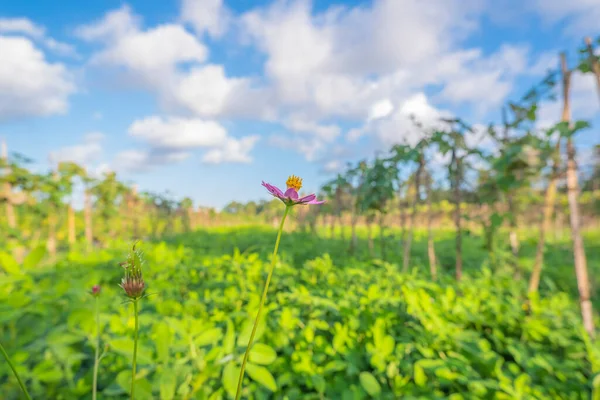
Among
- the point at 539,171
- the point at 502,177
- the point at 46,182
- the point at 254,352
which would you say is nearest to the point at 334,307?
the point at 254,352

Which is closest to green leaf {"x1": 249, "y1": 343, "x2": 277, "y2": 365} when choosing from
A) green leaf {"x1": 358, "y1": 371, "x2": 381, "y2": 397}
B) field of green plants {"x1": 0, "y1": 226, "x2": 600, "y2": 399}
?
field of green plants {"x1": 0, "y1": 226, "x2": 600, "y2": 399}

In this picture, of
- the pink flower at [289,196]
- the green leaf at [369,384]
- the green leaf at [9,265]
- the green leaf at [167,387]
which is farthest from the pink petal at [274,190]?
the green leaf at [9,265]

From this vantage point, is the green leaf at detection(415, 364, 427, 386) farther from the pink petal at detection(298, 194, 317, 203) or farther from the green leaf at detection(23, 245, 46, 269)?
the green leaf at detection(23, 245, 46, 269)

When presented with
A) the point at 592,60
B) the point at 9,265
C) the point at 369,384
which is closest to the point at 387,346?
the point at 369,384

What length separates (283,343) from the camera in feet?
5.54

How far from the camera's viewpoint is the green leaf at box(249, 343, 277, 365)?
2.84ft

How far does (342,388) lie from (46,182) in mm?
7420

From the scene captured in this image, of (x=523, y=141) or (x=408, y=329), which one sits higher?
(x=523, y=141)

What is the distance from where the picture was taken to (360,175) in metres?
5.70

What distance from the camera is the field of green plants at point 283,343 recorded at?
1.07 meters

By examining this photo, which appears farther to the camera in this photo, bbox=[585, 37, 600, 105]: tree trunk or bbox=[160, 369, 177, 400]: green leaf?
bbox=[585, 37, 600, 105]: tree trunk

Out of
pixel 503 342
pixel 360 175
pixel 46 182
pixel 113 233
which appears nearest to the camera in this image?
pixel 503 342

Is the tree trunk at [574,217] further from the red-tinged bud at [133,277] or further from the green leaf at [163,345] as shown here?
the red-tinged bud at [133,277]

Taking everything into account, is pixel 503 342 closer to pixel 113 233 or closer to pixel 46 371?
pixel 46 371
